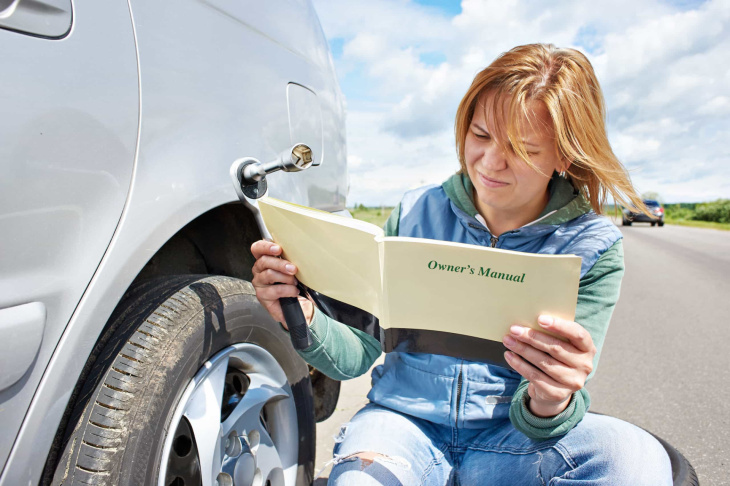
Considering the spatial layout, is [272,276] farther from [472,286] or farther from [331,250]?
[472,286]

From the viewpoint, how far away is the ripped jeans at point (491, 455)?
1.18 meters

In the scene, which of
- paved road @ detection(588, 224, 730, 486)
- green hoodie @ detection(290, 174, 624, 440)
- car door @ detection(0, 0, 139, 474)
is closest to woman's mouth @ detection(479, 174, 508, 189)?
green hoodie @ detection(290, 174, 624, 440)

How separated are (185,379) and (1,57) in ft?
2.28

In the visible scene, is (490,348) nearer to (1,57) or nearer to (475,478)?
(475,478)

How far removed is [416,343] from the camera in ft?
3.68

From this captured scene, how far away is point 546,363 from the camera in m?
1.01

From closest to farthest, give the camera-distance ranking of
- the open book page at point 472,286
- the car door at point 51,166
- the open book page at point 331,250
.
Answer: the car door at point 51,166, the open book page at point 472,286, the open book page at point 331,250

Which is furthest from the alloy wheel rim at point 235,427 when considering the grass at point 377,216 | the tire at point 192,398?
the grass at point 377,216

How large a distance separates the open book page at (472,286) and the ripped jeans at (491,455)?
44 centimetres

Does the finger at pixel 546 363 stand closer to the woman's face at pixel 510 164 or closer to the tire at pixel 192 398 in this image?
the woman's face at pixel 510 164

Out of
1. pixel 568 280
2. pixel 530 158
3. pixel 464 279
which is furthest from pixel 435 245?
pixel 530 158

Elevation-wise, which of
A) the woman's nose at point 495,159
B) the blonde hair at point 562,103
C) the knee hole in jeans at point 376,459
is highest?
the blonde hair at point 562,103

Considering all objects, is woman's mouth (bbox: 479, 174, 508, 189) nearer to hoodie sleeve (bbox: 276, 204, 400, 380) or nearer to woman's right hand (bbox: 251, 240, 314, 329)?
hoodie sleeve (bbox: 276, 204, 400, 380)

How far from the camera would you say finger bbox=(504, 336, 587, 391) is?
101 centimetres
